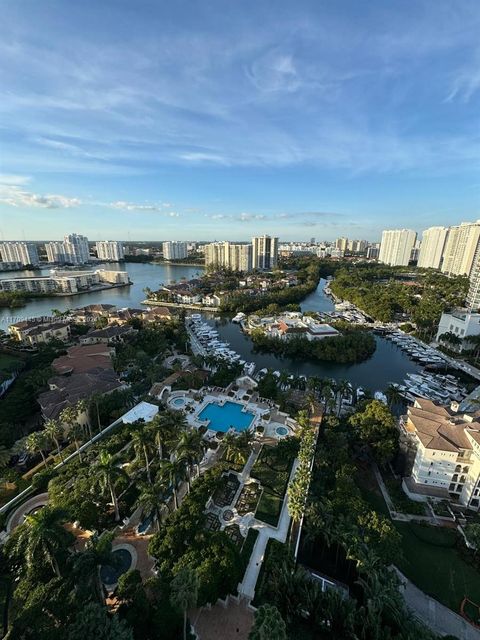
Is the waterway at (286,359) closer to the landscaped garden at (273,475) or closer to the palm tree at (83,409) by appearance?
the landscaped garden at (273,475)

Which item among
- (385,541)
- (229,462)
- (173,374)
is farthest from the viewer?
(173,374)

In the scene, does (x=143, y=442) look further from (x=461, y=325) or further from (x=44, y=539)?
(x=461, y=325)

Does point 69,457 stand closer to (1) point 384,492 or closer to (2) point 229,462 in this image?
(2) point 229,462

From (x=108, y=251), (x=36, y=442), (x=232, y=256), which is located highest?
(x=108, y=251)

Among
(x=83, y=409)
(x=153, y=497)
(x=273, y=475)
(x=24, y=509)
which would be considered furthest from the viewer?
(x=83, y=409)

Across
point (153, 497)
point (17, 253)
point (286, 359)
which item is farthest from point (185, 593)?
point (17, 253)

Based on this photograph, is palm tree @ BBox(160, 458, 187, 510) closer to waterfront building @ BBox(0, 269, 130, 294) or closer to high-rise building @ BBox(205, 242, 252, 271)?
waterfront building @ BBox(0, 269, 130, 294)

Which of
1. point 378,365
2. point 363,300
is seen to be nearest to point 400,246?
point 363,300
